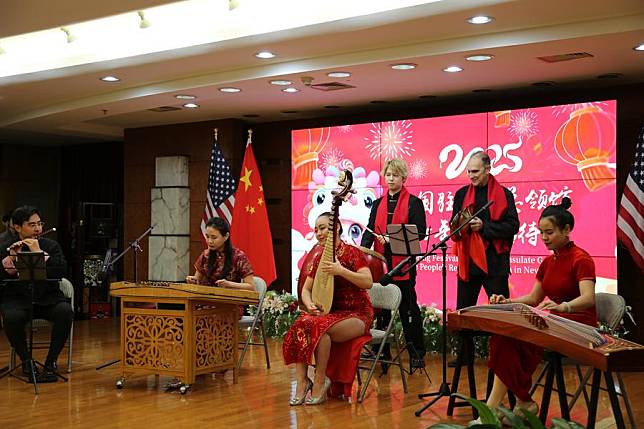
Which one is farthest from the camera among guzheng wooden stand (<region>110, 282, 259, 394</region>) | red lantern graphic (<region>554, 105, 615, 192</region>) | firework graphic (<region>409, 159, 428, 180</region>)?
firework graphic (<region>409, 159, 428, 180</region>)

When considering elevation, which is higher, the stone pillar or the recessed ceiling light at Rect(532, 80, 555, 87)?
the recessed ceiling light at Rect(532, 80, 555, 87)

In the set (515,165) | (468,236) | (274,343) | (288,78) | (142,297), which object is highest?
(288,78)

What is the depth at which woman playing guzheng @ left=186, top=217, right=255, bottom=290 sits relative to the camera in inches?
239

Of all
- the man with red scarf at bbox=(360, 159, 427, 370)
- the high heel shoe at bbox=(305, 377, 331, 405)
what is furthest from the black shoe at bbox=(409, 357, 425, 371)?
the high heel shoe at bbox=(305, 377, 331, 405)

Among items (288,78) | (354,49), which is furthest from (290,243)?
(354,49)

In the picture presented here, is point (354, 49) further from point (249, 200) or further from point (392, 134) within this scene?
point (249, 200)

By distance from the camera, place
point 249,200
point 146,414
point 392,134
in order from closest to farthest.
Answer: point 146,414 → point 392,134 → point 249,200

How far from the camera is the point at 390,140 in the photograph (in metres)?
8.61

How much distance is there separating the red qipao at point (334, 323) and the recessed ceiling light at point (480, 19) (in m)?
1.70

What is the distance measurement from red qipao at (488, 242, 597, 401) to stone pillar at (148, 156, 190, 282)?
612 centimetres

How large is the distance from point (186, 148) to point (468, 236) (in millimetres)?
4885

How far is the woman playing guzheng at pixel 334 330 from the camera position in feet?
17.3

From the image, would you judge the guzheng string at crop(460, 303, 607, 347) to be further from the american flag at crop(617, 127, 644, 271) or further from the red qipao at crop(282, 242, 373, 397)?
the american flag at crop(617, 127, 644, 271)

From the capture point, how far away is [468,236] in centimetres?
636
